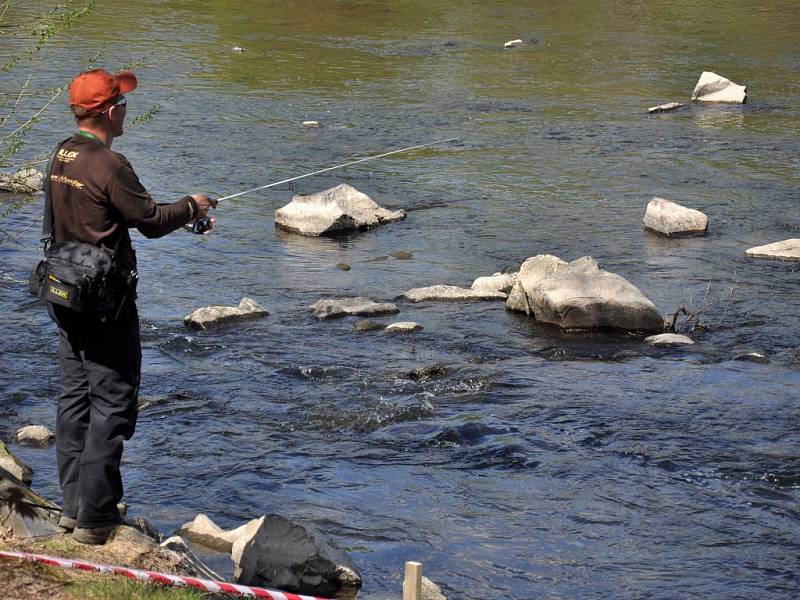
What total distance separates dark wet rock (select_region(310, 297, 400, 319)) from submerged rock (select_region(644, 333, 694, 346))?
1700 mm

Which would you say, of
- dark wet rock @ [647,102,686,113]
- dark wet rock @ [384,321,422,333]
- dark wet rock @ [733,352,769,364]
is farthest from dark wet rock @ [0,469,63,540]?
dark wet rock @ [647,102,686,113]

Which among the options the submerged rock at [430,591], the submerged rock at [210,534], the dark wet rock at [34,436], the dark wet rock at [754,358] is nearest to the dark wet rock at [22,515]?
the submerged rock at [210,534]

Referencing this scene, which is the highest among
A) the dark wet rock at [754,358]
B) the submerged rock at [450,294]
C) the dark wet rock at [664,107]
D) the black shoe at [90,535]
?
the dark wet rock at [664,107]

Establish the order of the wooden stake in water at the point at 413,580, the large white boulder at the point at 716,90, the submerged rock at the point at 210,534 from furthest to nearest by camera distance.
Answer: the large white boulder at the point at 716,90, the submerged rock at the point at 210,534, the wooden stake in water at the point at 413,580

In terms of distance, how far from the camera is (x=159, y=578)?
3.88 metres

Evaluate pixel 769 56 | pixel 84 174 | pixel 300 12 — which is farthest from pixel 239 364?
pixel 300 12

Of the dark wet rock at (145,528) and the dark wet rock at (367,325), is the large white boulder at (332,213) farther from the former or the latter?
the dark wet rock at (145,528)

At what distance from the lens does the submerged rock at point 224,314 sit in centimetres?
812

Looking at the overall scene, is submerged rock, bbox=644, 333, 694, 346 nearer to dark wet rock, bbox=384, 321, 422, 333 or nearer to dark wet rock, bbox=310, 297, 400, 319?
dark wet rock, bbox=384, 321, 422, 333

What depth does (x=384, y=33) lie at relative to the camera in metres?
21.3

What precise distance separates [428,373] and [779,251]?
3.74 m

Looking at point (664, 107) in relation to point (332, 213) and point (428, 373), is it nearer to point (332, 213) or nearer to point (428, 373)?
point (332, 213)

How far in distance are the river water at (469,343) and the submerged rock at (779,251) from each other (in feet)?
0.36

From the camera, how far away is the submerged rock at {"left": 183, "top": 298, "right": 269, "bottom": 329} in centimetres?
812
